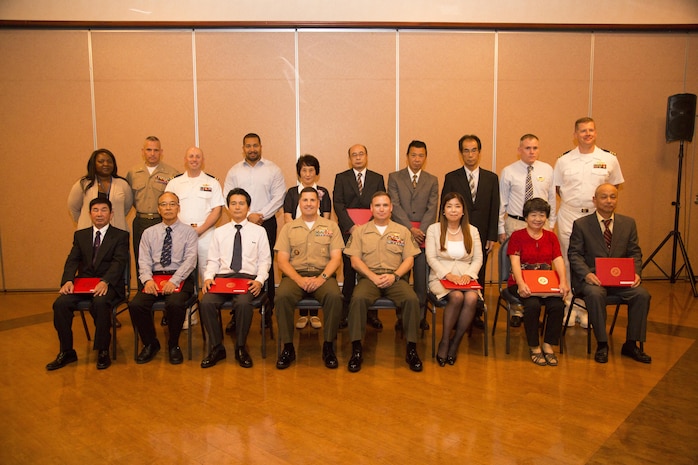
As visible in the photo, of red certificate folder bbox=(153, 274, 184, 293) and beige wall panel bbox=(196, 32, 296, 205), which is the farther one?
beige wall panel bbox=(196, 32, 296, 205)

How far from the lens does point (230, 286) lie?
12.4ft

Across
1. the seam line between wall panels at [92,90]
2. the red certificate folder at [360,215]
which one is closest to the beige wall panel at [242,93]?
the seam line between wall panels at [92,90]

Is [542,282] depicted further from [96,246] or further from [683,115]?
[683,115]

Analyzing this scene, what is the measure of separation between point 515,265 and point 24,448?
137 inches

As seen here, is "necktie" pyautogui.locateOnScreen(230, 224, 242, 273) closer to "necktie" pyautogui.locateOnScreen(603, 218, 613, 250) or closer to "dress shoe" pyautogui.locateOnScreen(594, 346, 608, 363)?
"dress shoe" pyautogui.locateOnScreen(594, 346, 608, 363)

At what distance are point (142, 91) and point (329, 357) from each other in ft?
15.0

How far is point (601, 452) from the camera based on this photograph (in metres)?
2.46

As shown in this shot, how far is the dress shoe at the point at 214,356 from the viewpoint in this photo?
3682 mm

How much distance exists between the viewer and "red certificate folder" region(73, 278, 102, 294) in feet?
12.4

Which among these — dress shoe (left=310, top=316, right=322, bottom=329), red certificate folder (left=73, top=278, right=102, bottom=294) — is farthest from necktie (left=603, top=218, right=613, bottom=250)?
red certificate folder (left=73, top=278, right=102, bottom=294)

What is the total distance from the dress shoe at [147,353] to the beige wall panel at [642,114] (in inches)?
242

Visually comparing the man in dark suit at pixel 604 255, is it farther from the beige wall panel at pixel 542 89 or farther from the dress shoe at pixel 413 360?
the beige wall panel at pixel 542 89

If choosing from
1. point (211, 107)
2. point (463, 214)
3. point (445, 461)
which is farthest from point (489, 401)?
point (211, 107)

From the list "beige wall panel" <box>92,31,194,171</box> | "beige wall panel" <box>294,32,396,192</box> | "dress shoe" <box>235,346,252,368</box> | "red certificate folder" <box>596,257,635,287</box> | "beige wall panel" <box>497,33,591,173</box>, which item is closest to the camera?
"dress shoe" <box>235,346,252,368</box>
